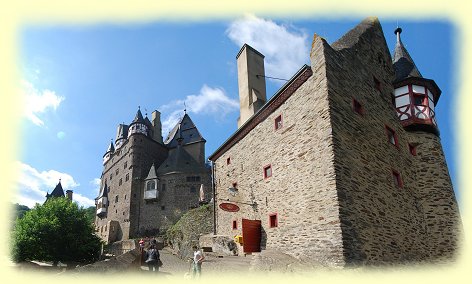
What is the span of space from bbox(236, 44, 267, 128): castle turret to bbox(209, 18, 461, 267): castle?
3.54 meters

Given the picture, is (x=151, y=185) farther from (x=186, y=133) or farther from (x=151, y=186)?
(x=186, y=133)

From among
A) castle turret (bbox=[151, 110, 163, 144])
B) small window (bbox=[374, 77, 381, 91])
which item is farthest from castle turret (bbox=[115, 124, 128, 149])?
small window (bbox=[374, 77, 381, 91])

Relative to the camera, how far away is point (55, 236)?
27.2m

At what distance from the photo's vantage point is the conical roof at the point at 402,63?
675 inches

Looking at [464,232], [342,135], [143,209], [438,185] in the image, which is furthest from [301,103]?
[143,209]

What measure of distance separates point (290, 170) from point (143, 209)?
111 feet

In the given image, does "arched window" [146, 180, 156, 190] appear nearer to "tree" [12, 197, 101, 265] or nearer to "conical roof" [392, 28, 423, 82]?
"tree" [12, 197, 101, 265]

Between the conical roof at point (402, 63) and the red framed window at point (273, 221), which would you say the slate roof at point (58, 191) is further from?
the conical roof at point (402, 63)

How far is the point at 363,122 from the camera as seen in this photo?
13.7m

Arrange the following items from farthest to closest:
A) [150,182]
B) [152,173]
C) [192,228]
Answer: [152,173]
[150,182]
[192,228]

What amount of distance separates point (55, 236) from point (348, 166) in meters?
25.5

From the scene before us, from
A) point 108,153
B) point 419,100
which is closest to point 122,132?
point 108,153

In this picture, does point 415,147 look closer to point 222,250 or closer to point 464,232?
point 464,232

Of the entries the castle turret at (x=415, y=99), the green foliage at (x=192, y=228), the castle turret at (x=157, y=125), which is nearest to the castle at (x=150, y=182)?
the castle turret at (x=157, y=125)
